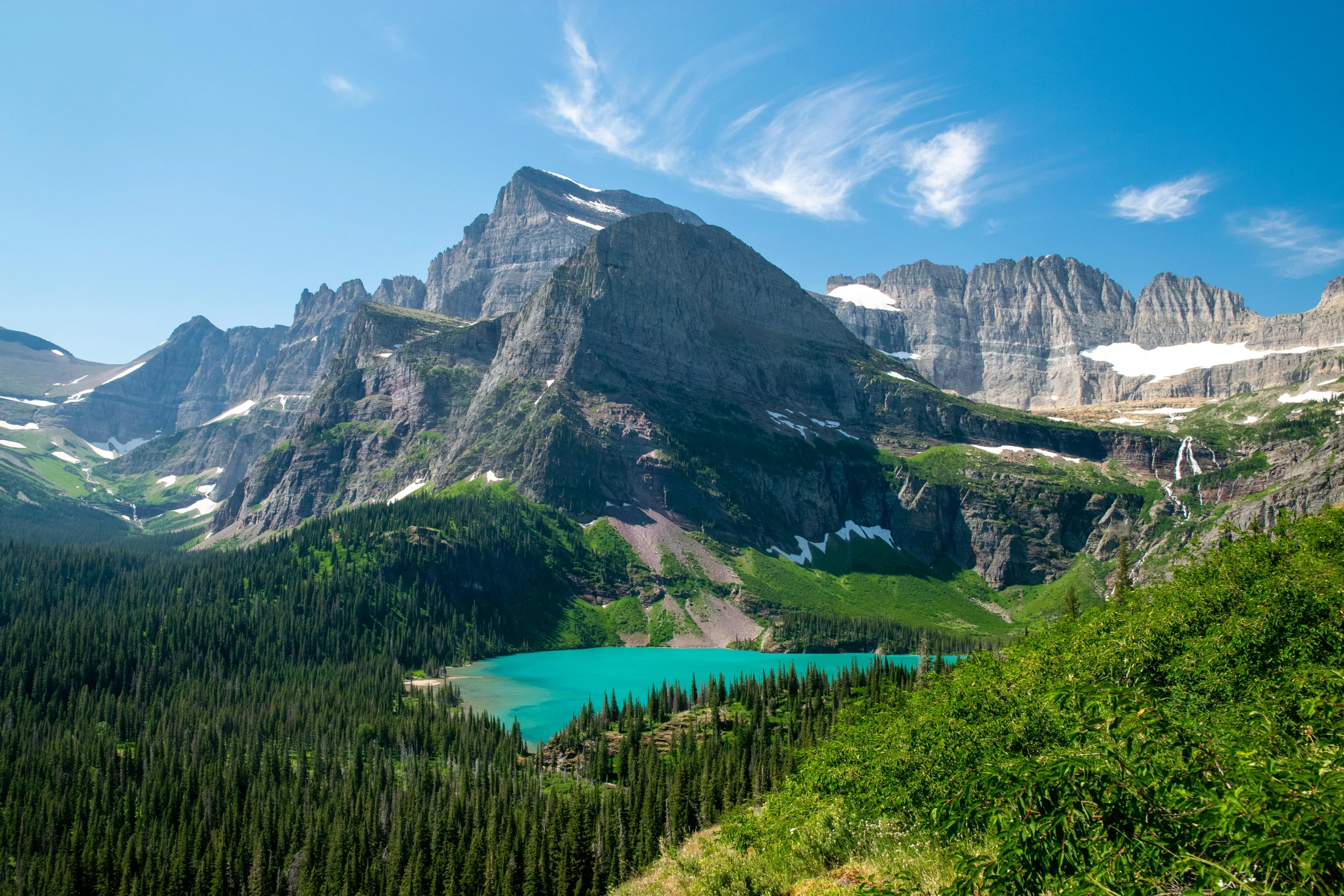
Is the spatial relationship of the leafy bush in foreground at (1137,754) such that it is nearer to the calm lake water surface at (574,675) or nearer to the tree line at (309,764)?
the tree line at (309,764)

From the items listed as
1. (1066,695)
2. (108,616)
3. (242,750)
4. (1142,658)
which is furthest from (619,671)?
(1066,695)

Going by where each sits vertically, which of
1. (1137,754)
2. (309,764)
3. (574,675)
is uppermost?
(1137,754)

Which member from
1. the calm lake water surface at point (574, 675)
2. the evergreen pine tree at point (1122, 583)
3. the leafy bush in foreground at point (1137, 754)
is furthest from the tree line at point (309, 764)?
the evergreen pine tree at point (1122, 583)

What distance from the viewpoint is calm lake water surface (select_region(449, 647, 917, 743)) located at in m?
137

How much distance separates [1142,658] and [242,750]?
104240 mm

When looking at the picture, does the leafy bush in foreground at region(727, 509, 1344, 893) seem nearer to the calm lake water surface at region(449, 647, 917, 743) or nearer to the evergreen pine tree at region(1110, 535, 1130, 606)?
the evergreen pine tree at region(1110, 535, 1130, 606)

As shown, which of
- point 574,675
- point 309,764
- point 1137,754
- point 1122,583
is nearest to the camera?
point 1137,754

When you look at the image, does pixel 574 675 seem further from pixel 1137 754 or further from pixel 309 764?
pixel 1137 754

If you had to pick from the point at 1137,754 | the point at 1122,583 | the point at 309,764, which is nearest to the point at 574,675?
the point at 309,764

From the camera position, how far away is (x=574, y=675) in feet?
563

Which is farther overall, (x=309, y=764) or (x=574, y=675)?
(x=574, y=675)

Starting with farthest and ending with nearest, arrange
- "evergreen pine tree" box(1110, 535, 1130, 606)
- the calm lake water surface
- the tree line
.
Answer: the calm lake water surface, the tree line, "evergreen pine tree" box(1110, 535, 1130, 606)

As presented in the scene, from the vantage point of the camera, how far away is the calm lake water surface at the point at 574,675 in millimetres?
137375

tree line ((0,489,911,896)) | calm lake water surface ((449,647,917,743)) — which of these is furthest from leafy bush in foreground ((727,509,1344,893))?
calm lake water surface ((449,647,917,743))
